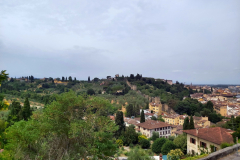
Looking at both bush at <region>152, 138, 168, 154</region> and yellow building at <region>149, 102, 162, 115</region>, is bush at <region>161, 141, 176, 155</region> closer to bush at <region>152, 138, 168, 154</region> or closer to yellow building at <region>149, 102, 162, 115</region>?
bush at <region>152, 138, 168, 154</region>

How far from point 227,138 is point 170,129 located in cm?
1919

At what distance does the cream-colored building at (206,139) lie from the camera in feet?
39.7

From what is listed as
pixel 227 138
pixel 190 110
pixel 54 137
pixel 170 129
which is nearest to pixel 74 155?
pixel 54 137

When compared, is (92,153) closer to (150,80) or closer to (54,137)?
(54,137)

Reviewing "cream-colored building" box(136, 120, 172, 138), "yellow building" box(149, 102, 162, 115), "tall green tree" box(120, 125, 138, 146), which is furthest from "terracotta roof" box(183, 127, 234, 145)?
"yellow building" box(149, 102, 162, 115)

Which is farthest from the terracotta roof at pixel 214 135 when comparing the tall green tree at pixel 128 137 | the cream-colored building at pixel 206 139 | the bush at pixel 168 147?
the tall green tree at pixel 128 137

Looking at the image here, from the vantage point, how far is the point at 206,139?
12.7 metres

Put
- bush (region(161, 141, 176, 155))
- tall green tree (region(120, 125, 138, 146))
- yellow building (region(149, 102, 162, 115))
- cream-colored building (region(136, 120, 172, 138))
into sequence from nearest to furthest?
bush (region(161, 141, 176, 155)), tall green tree (region(120, 125, 138, 146)), cream-colored building (region(136, 120, 172, 138)), yellow building (region(149, 102, 162, 115))

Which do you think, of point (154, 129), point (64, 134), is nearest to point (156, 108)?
point (154, 129)

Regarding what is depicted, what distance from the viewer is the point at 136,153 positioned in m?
13.6

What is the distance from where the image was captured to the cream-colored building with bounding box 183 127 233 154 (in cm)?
1209

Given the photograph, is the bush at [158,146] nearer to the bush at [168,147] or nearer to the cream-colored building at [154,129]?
the bush at [168,147]

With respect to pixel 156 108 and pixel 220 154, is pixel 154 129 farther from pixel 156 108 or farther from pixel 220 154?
pixel 220 154

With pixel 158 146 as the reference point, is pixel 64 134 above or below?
above
